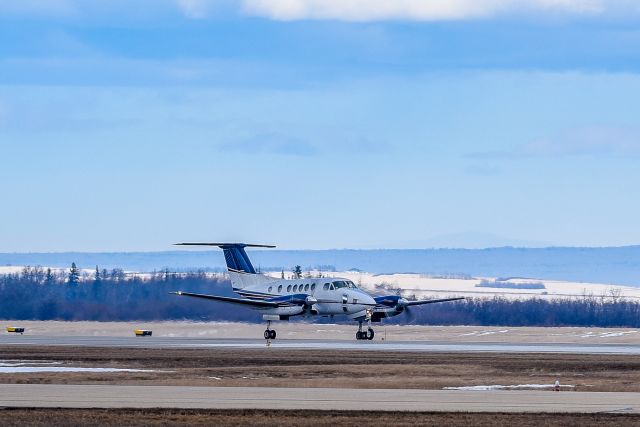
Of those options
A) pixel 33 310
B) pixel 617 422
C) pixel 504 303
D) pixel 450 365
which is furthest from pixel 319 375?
pixel 504 303

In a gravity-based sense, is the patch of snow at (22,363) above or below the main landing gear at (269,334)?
below

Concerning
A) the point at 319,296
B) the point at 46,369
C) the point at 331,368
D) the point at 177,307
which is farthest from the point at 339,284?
the point at 46,369

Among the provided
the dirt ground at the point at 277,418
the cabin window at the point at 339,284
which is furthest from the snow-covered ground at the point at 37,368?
the cabin window at the point at 339,284

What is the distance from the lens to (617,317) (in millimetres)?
118250

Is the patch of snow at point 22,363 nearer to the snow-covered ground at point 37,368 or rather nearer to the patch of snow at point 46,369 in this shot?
the snow-covered ground at point 37,368

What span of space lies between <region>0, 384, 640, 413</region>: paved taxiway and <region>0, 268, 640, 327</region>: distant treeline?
59709mm

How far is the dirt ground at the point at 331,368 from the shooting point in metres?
43.3

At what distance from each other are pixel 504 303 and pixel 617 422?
9321 cm

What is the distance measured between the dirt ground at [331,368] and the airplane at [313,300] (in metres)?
19.2

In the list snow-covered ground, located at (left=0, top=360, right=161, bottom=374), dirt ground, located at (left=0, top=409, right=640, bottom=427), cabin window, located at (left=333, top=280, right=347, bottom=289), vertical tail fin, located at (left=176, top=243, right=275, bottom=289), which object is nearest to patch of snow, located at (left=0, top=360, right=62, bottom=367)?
snow-covered ground, located at (left=0, top=360, right=161, bottom=374)

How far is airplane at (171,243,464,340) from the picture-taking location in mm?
84419

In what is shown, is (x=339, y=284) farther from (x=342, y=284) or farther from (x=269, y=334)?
(x=269, y=334)

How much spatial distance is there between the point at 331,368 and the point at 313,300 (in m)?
36.5

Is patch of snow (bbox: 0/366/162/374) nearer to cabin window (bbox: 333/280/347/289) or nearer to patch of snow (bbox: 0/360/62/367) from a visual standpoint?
patch of snow (bbox: 0/360/62/367)
